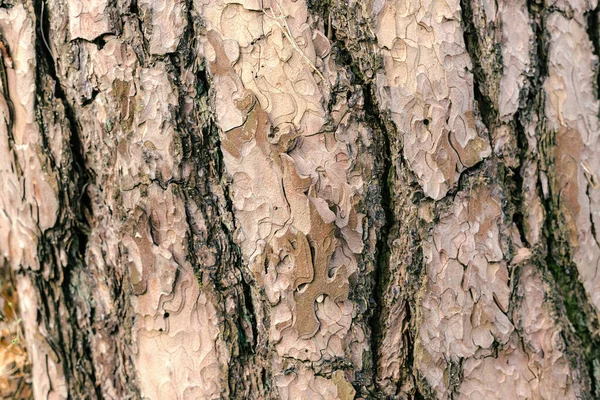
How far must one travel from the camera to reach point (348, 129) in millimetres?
1170

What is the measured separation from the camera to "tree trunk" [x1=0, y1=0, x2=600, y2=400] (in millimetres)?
1163

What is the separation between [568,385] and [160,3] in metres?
1.17

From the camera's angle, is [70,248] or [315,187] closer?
[315,187]

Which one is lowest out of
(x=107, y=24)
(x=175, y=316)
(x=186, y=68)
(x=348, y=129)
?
(x=175, y=316)

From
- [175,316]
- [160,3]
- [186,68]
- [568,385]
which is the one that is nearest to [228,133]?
[186,68]

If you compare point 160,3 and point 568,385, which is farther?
point 568,385

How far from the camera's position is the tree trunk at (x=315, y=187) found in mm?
1163

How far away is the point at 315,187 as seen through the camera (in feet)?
3.83

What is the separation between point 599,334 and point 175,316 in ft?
3.08

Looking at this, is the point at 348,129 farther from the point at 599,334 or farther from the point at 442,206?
the point at 599,334

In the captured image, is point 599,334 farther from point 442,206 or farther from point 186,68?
point 186,68

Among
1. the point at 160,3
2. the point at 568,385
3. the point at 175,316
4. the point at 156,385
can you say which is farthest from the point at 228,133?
the point at 568,385

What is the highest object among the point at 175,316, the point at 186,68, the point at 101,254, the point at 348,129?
the point at 186,68

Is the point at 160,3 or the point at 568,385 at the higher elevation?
the point at 160,3
